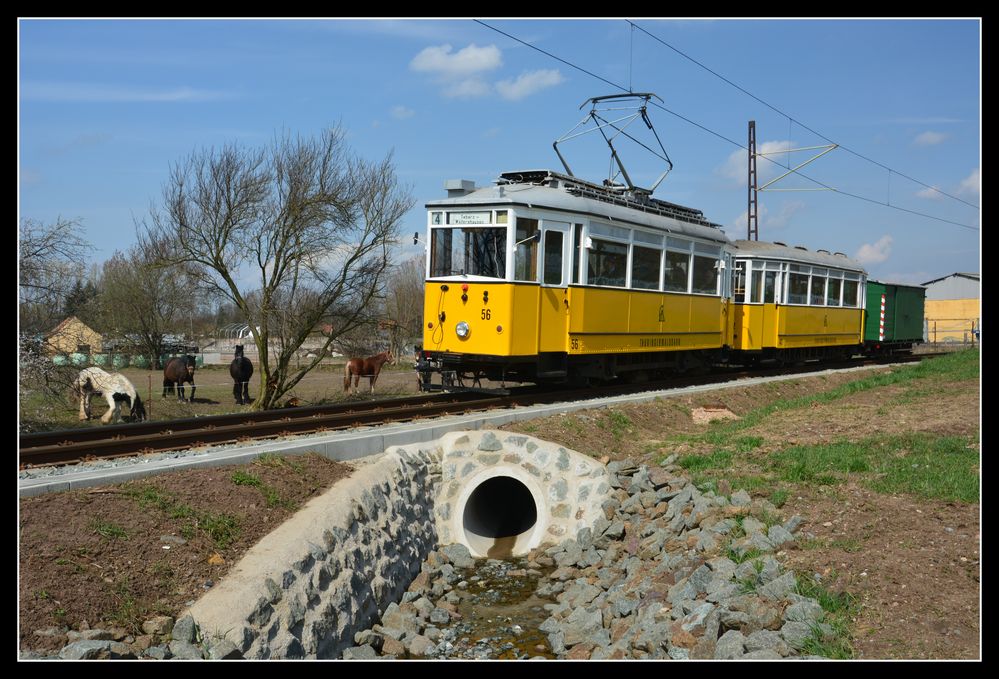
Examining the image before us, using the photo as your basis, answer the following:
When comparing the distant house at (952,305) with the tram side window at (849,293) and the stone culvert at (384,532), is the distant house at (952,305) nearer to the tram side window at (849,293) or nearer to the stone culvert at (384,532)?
the tram side window at (849,293)

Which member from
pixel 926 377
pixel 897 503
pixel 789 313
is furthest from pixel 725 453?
pixel 789 313

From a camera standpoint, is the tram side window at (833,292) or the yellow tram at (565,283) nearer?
the yellow tram at (565,283)

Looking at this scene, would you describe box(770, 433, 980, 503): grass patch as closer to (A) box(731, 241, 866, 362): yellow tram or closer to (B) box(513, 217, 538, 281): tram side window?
(B) box(513, 217, 538, 281): tram side window

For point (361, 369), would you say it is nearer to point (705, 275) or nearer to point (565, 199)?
point (705, 275)

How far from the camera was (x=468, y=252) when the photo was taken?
14.7 m

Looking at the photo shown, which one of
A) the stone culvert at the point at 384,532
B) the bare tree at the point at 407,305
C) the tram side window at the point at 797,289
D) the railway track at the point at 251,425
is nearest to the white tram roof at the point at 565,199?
the railway track at the point at 251,425

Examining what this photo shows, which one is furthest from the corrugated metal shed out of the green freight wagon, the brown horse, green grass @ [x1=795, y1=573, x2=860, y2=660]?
green grass @ [x1=795, y1=573, x2=860, y2=660]

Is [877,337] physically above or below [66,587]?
above

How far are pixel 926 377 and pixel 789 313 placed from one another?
4842 mm

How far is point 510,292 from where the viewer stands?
14.1 m

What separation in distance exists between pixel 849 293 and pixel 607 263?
15591mm

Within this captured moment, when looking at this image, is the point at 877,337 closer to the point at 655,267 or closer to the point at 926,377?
the point at 926,377

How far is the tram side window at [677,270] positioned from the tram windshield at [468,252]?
207 inches

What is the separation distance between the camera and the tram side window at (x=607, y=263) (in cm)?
1556
